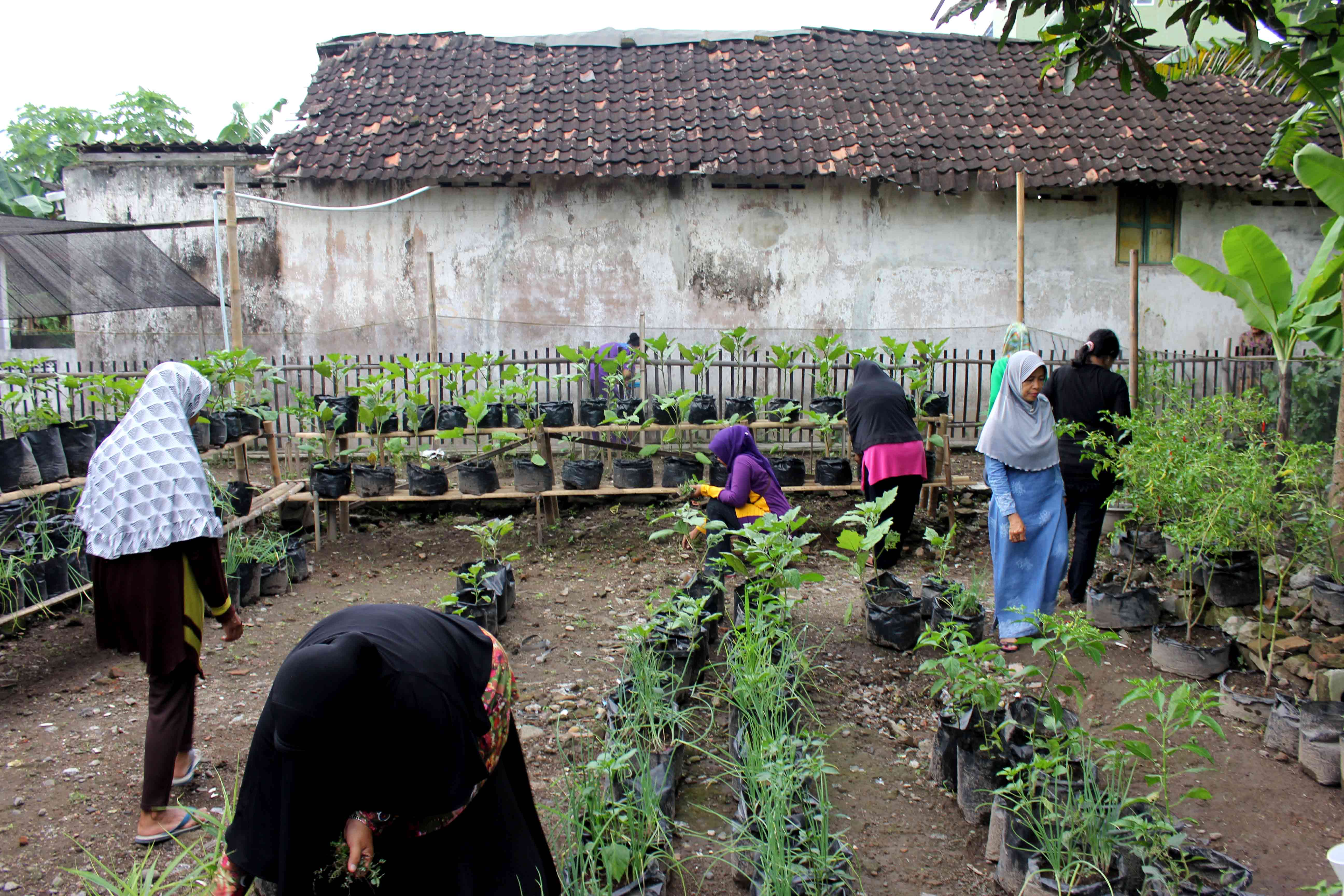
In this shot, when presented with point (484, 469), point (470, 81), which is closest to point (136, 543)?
point (484, 469)

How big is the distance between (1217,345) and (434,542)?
36.1 ft

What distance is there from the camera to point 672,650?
4.23 meters

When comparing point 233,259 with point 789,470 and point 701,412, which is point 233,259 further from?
point 789,470

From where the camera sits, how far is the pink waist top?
6098 millimetres

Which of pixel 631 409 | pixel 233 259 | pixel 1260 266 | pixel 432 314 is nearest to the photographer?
pixel 1260 266

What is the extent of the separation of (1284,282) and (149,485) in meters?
6.28

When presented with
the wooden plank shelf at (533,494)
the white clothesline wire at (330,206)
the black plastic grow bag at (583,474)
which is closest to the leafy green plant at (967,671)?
the wooden plank shelf at (533,494)

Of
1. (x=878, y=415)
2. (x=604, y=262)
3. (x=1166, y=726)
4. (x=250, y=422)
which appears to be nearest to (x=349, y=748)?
(x=1166, y=726)

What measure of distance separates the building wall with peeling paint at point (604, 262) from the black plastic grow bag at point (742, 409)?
4.05 meters

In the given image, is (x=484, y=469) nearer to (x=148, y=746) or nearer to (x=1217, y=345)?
(x=148, y=746)

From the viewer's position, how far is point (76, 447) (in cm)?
530

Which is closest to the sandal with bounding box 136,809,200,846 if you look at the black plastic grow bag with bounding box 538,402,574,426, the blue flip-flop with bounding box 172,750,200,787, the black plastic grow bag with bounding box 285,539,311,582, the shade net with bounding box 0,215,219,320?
the blue flip-flop with bounding box 172,750,200,787

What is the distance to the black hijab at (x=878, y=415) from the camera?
6.12 m

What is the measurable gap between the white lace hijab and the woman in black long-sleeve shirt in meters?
4.42
